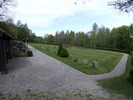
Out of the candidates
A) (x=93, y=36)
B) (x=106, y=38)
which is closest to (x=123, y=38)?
(x=106, y=38)

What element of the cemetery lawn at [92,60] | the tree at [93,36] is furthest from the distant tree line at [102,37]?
the cemetery lawn at [92,60]

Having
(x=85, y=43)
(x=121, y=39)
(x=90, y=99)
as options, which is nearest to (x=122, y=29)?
(x=121, y=39)

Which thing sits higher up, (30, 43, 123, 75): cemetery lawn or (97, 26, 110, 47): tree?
(97, 26, 110, 47): tree

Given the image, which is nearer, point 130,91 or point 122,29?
point 130,91

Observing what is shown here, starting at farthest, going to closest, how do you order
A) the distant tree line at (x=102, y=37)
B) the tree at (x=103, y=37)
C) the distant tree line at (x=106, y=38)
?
the tree at (x=103, y=37) → the distant tree line at (x=106, y=38) → the distant tree line at (x=102, y=37)

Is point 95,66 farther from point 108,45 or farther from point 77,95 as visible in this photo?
point 108,45

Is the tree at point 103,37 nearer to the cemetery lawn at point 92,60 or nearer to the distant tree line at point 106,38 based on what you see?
the distant tree line at point 106,38

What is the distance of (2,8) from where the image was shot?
1592cm

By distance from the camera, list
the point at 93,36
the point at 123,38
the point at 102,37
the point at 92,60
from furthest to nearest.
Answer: the point at 102,37 → the point at 123,38 → the point at 93,36 → the point at 92,60

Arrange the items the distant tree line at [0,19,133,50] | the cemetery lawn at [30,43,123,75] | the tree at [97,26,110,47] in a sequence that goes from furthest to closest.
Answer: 1. the tree at [97,26,110,47]
2. the distant tree line at [0,19,133,50]
3. the cemetery lawn at [30,43,123,75]

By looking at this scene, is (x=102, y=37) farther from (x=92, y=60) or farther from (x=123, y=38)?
(x=92, y=60)

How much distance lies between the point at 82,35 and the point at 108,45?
50.0 ft

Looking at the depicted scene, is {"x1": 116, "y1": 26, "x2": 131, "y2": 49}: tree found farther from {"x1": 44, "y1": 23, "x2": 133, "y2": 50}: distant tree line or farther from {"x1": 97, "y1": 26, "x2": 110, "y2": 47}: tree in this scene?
{"x1": 97, "y1": 26, "x2": 110, "y2": 47}: tree

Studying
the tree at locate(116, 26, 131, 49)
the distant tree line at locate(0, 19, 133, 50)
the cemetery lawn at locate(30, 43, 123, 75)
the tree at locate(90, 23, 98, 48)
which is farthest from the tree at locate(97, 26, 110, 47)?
the cemetery lawn at locate(30, 43, 123, 75)
